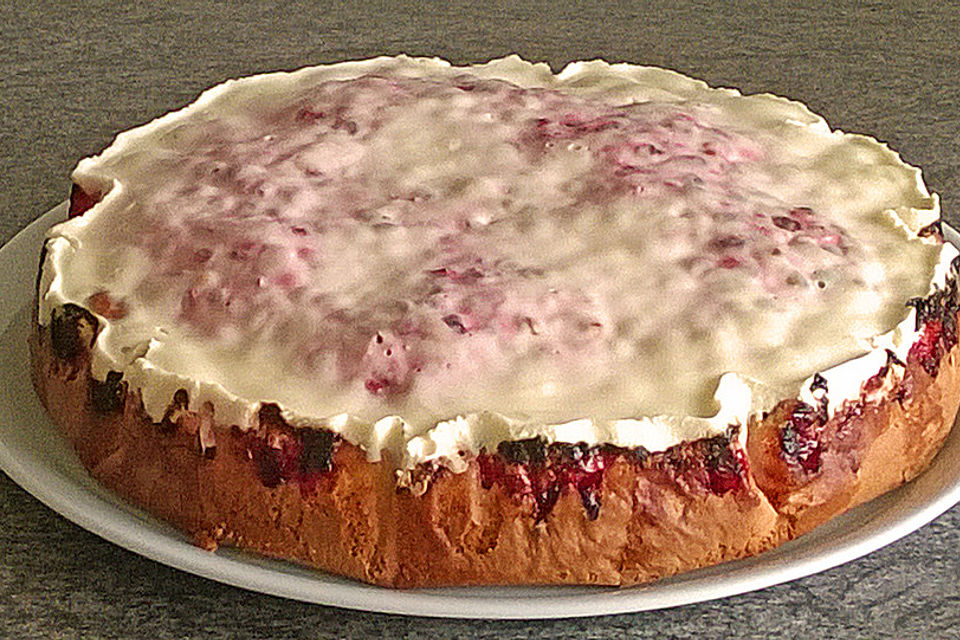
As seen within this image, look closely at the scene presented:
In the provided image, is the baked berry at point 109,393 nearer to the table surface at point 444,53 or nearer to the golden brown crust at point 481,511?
the golden brown crust at point 481,511

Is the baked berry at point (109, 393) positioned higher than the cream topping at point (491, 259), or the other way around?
the cream topping at point (491, 259)

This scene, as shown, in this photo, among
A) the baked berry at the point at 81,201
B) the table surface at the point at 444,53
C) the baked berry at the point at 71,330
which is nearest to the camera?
the baked berry at the point at 71,330

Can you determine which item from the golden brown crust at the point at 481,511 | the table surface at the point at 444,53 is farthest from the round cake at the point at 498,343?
the table surface at the point at 444,53

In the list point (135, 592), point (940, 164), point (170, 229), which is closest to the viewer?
point (135, 592)

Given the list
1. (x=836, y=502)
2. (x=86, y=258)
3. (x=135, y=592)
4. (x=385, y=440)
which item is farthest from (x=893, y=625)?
(x=86, y=258)

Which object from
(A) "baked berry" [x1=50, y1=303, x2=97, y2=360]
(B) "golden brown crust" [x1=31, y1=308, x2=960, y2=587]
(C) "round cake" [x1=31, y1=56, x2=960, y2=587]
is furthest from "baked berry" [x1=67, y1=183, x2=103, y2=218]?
(B) "golden brown crust" [x1=31, y1=308, x2=960, y2=587]

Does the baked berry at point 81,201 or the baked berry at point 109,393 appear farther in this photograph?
the baked berry at point 81,201

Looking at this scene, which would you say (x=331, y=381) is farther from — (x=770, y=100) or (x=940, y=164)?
(x=940, y=164)

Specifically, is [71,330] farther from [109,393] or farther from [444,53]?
[444,53]
